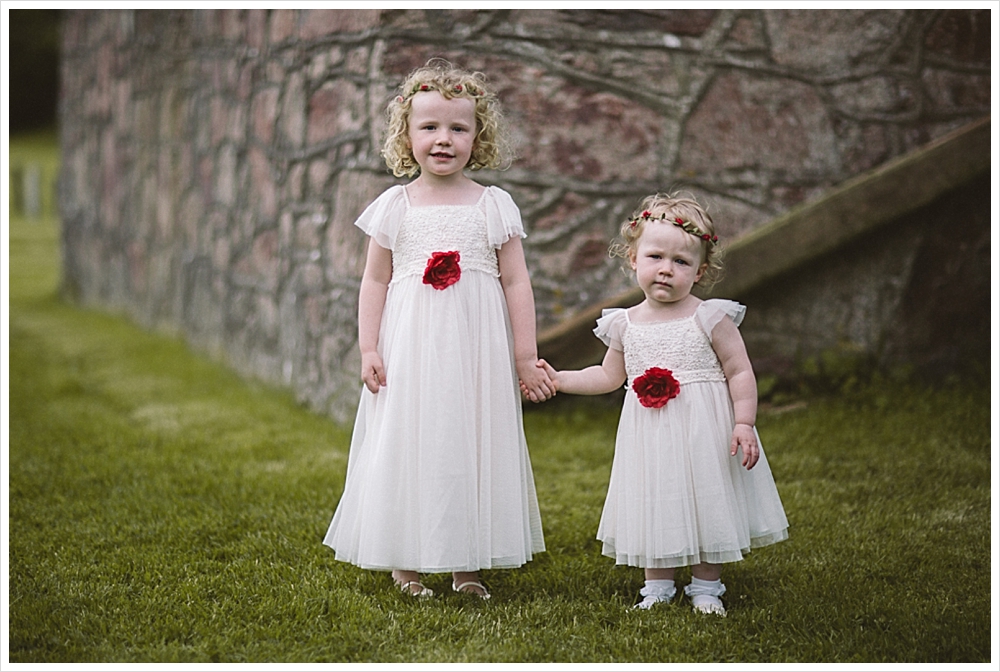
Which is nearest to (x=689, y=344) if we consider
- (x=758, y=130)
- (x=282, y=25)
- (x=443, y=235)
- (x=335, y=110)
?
(x=443, y=235)

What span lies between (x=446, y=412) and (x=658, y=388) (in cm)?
58

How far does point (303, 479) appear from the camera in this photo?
3.97 meters

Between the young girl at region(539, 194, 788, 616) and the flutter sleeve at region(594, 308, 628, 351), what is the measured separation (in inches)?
1.1

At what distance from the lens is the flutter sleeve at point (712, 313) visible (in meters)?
2.69

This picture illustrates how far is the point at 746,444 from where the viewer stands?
262cm

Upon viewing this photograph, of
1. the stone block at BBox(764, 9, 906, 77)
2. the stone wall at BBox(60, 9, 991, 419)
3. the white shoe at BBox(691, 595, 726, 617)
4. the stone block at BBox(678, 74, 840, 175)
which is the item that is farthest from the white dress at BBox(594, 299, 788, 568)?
the stone block at BBox(764, 9, 906, 77)

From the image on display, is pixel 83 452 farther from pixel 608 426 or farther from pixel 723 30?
pixel 723 30

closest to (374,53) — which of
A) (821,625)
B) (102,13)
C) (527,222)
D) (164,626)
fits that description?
(527,222)

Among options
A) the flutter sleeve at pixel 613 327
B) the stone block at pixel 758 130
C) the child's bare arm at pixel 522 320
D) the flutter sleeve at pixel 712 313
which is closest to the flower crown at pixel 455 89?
the child's bare arm at pixel 522 320

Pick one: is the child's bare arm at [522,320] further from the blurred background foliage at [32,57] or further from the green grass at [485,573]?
the blurred background foliage at [32,57]

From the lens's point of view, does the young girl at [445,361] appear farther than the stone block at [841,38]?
No

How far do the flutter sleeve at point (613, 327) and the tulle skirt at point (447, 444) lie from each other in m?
0.28

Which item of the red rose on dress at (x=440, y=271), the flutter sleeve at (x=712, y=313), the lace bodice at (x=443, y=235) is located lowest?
the flutter sleeve at (x=712, y=313)

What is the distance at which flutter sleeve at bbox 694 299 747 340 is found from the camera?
269cm
